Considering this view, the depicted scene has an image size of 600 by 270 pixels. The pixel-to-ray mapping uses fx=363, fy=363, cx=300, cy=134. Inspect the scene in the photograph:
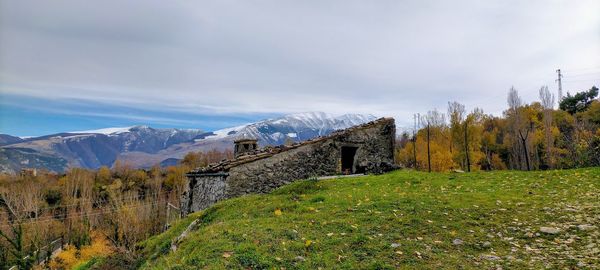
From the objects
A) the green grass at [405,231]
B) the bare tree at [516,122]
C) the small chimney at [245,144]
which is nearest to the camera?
the green grass at [405,231]

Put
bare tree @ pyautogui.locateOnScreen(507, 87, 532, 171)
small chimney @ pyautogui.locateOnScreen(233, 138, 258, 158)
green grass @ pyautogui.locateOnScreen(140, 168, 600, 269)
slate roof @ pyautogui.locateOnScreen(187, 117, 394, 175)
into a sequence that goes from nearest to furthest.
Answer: green grass @ pyautogui.locateOnScreen(140, 168, 600, 269) < slate roof @ pyautogui.locateOnScreen(187, 117, 394, 175) < small chimney @ pyautogui.locateOnScreen(233, 138, 258, 158) < bare tree @ pyautogui.locateOnScreen(507, 87, 532, 171)

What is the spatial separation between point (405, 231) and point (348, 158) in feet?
49.7

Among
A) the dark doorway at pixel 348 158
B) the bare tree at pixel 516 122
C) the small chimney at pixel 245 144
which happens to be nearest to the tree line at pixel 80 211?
the small chimney at pixel 245 144

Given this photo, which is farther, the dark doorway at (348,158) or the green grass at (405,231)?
the dark doorway at (348,158)

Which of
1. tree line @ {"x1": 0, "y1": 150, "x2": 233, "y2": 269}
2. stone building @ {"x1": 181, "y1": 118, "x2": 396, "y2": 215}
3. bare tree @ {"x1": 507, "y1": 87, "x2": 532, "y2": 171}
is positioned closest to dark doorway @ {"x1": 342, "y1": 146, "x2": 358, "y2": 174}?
stone building @ {"x1": 181, "y1": 118, "x2": 396, "y2": 215}

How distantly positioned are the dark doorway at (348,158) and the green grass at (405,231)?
9.07 metres

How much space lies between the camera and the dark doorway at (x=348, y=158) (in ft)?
75.8

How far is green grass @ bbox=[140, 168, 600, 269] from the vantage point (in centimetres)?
719

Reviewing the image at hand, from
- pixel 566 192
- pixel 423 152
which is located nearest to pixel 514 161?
pixel 423 152

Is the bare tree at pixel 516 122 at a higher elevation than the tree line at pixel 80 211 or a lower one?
higher

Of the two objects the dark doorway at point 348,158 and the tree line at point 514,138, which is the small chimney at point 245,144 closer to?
the dark doorway at point 348,158

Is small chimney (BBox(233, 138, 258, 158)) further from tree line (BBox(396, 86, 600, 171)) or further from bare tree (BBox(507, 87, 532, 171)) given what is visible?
bare tree (BBox(507, 87, 532, 171))

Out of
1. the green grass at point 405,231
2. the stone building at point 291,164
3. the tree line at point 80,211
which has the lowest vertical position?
the tree line at point 80,211

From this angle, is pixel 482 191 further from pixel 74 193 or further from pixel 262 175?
pixel 74 193
